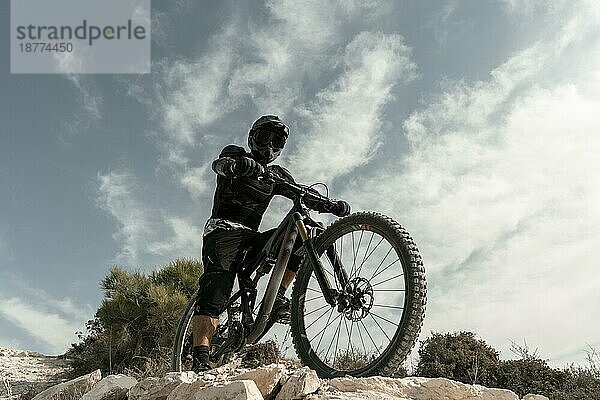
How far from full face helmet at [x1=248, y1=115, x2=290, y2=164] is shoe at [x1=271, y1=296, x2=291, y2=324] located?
1266mm

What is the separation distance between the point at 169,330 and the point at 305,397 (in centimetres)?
1046

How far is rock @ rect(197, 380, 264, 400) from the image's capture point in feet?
11.5

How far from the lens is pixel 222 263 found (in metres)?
5.18

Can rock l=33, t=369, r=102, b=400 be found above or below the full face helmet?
below

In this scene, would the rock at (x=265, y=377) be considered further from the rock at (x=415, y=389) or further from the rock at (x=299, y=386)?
the rock at (x=415, y=389)

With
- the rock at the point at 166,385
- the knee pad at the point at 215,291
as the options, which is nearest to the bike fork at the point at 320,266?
the knee pad at the point at 215,291

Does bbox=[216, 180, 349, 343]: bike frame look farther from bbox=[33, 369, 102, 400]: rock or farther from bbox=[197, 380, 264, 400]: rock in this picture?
bbox=[33, 369, 102, 400]: rock

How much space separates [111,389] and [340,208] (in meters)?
3.05

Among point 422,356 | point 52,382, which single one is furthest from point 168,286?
point 422,356

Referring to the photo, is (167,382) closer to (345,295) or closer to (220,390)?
(220,390)

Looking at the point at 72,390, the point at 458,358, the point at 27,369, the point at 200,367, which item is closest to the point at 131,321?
the point at 27,369

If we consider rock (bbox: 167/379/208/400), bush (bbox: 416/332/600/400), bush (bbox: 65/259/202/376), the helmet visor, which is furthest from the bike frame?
bush (bbox: 65/259/202/376)

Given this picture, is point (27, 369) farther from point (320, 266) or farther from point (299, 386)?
point (299, 386)

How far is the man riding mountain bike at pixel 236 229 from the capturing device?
16.8 feet
